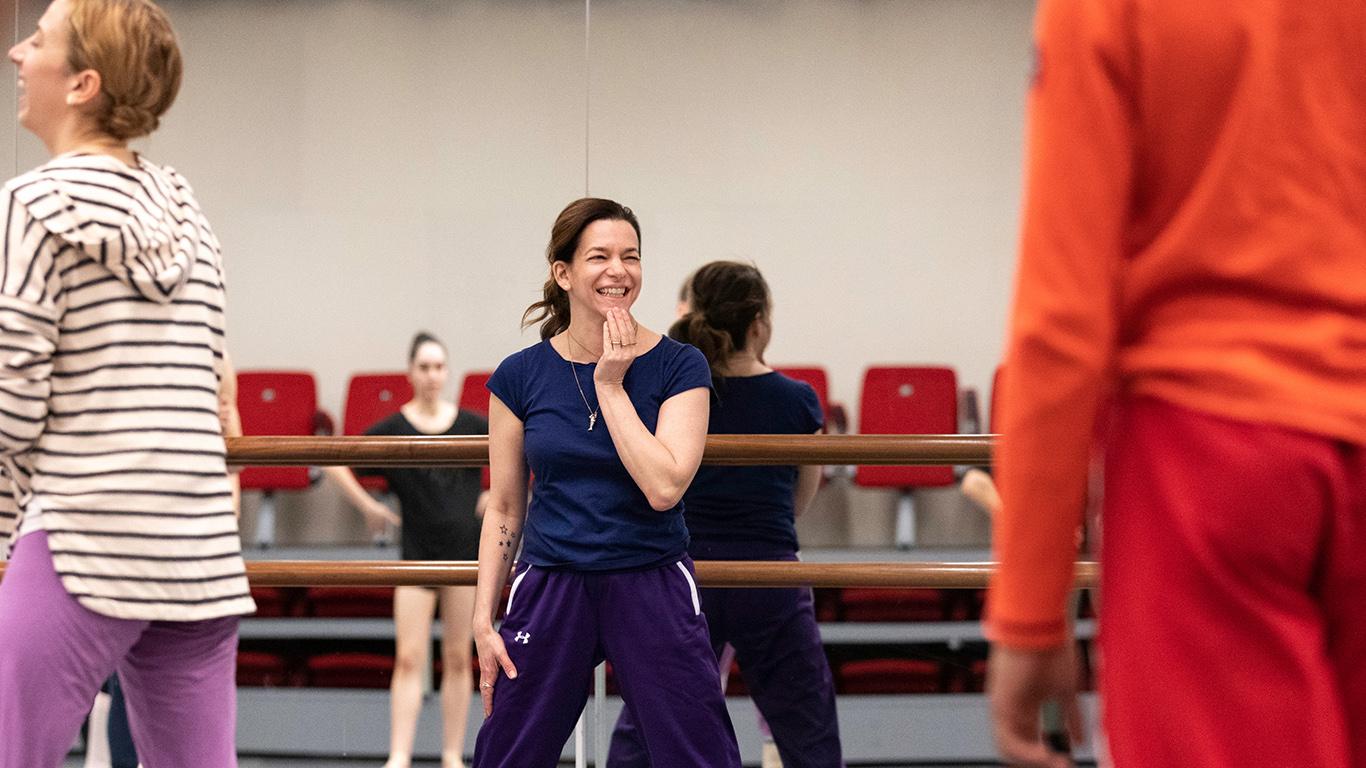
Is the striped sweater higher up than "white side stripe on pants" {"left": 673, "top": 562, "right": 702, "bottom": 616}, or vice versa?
the striped sweater

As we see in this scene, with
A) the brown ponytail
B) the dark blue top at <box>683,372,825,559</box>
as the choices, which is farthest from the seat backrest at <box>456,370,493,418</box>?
the brown ponytail

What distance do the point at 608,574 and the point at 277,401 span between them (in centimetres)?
349

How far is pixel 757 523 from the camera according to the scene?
10.0 feet

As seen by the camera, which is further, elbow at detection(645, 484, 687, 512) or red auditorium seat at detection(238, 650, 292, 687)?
red auditorium seat at detection(238, 650, 292, 687)

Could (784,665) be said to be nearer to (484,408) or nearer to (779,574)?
(779,574)

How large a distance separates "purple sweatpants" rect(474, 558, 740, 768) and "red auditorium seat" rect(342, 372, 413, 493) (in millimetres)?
3230

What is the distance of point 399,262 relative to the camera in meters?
5.20

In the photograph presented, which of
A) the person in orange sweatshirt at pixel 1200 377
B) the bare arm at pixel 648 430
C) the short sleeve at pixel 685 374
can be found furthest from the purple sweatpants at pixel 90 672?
the person in orange sweatshirt at pixel 1200 377

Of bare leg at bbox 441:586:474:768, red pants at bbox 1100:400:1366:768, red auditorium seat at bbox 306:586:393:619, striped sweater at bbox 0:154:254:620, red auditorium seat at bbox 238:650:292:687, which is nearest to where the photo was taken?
red pants at bbox 1100:400:1366:768

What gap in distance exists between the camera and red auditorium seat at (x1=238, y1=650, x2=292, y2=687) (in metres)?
4.23

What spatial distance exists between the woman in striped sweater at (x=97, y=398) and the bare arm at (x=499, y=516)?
71 cm

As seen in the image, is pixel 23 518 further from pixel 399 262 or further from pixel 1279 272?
pixel 399 262

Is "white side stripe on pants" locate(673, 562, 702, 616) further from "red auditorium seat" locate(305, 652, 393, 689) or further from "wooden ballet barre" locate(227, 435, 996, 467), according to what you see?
"red auditorium seat" locate(305, 652, 393, 689)

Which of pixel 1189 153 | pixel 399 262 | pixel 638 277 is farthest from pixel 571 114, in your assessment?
pixel 1189 153
